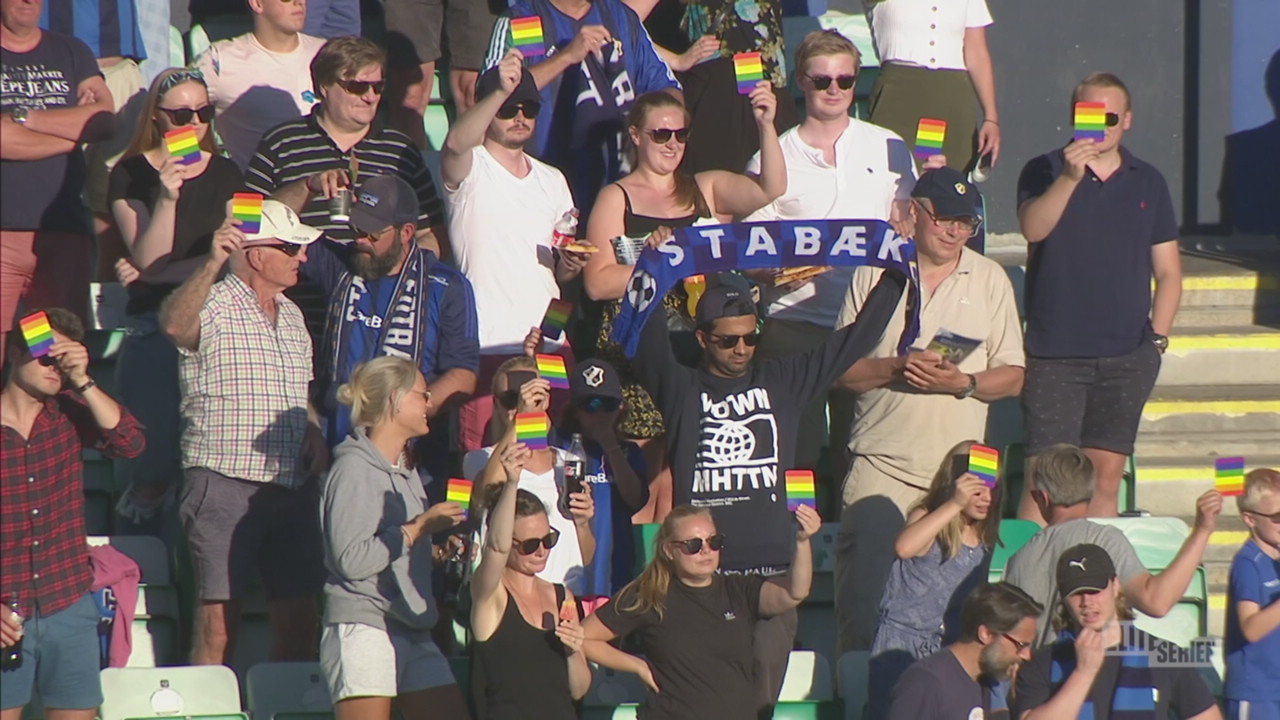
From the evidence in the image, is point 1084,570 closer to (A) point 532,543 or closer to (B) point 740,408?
(B) point 740,408

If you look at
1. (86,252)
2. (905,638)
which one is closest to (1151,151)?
(905,638)

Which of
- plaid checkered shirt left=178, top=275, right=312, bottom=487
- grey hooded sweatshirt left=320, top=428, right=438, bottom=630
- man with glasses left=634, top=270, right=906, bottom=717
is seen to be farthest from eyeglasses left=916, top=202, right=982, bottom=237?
plaid checkered shirt left=178, top=275, right=312, bottom=487

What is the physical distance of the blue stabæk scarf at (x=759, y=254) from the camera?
7.00 m

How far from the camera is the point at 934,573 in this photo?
6457 millimetres

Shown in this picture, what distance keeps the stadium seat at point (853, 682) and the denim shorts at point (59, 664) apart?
2392 mm

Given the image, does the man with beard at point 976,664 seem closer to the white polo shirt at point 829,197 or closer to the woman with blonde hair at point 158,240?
the white polo shirt at point 829,197

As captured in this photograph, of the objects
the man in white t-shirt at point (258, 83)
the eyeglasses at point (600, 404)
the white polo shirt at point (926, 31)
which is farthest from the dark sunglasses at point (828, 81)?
the man in white t-shirt at point (258, 83)

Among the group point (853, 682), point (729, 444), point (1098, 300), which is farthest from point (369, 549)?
point (1098, 300)

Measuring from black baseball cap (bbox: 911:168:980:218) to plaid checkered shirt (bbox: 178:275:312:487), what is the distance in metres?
2.40

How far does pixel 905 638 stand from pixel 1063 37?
5.32 metres

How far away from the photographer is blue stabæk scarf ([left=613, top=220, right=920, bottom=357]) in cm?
700

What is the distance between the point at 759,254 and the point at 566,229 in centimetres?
84

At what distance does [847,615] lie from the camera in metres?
7.08

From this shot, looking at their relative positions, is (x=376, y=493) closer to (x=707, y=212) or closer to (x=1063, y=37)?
(x=707, y=212)
